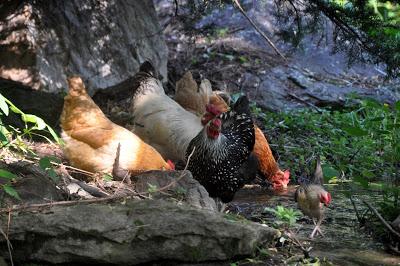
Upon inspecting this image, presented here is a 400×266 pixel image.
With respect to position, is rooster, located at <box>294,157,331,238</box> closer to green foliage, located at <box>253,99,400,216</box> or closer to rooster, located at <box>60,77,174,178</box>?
rooster, located at <box>60,77,174,178</box>

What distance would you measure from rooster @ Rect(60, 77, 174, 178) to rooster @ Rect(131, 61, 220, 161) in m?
1.11

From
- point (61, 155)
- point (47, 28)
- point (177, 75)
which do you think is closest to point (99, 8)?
point (47, 28)

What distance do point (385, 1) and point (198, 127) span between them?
2831 mm

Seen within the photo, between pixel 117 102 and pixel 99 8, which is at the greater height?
pixel 99 8

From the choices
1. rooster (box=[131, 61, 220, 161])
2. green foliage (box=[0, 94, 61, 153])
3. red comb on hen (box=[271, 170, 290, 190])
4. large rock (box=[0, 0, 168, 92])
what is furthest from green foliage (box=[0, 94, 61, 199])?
red comb on hen (box=[271, 170, 290, 190])

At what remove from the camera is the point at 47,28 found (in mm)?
7750

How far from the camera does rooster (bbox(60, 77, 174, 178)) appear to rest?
5.66 meters

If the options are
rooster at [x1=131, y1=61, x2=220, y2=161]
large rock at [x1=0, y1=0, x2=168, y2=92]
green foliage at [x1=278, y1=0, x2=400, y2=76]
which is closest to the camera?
green foliage at [x1=278, y1=0, x2=400, y2=76]

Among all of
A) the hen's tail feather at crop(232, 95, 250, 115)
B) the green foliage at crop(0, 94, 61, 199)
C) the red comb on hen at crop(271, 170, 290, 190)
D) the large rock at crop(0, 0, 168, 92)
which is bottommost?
the red comb on hen at crop(271, 170, 290, 190)

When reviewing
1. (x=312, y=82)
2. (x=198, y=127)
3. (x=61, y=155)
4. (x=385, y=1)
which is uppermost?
(x=385, y=1)

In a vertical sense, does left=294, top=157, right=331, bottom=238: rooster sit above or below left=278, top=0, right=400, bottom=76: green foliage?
below

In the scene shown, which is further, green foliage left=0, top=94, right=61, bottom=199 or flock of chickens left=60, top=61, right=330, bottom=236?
flock of chickens left=60, top=61, right=330, bottom=236

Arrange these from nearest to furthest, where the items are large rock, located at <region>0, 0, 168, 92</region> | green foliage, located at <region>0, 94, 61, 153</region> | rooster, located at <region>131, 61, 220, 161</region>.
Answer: green foliage, located at <region>0, 94, 61, 153</region>, rooster, located at <region>131, 61, 220, 161</region>, large rock, located at <region>0, 0, 168, 92</region>

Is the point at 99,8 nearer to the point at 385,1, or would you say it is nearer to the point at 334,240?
the point at 385,1
